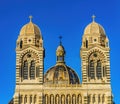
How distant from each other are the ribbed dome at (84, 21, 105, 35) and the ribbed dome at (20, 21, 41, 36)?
593 centimetres

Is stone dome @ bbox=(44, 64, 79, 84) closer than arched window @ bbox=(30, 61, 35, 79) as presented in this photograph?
No

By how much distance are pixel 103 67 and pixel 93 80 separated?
1.96 meters

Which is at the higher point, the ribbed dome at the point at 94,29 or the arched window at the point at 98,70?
the ribbed dome at the point at 94,29

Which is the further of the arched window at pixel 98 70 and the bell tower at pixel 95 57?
the arched window at pixel 98 70

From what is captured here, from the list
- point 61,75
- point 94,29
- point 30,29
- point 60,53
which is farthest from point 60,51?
point 94,29

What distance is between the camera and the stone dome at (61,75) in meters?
62.5

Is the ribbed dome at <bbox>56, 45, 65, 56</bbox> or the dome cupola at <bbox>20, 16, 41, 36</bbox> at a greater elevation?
the dome cupola at <bbox>20, 16, 41, 36</bbox>

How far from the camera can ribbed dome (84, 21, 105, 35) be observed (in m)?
61.0

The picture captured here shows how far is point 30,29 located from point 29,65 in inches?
182

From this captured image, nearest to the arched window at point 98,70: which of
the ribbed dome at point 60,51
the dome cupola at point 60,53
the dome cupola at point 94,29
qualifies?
the dome cupola at point 94,29

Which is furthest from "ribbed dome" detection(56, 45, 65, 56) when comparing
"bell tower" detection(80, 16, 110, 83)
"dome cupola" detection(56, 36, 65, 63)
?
"bell tower" detection(80, 16, 110, 83)

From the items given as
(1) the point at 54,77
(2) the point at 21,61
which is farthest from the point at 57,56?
(2) the point at 21,61

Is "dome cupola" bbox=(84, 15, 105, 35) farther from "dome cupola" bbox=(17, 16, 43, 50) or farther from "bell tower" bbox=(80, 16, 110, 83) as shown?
"dome cupola" bbox=(17, 16, 43, 50)

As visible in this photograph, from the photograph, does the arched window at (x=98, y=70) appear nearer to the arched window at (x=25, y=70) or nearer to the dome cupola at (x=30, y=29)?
the dome cupola at (x=30, y=29)
